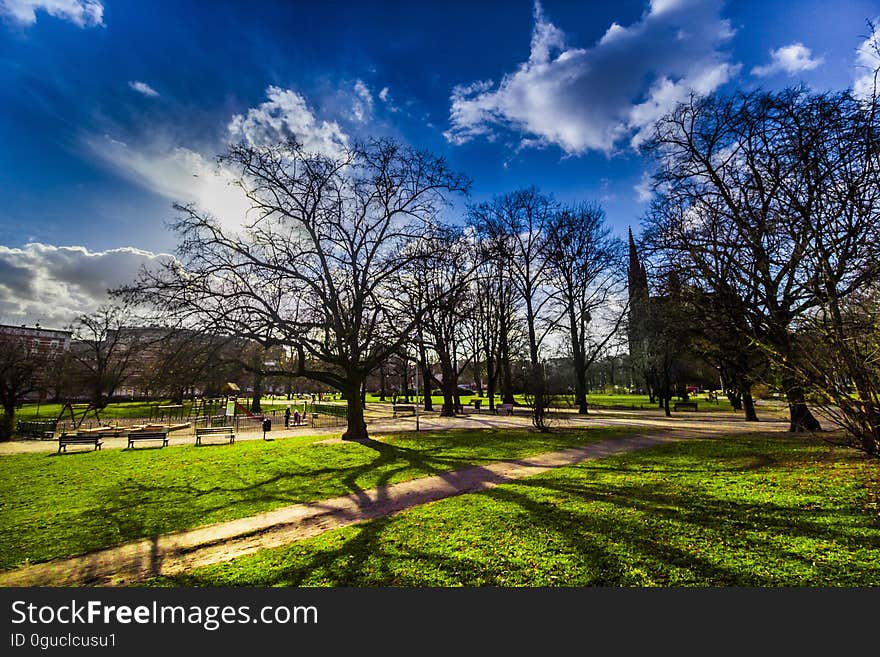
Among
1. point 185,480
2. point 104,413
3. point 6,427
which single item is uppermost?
point 6,427

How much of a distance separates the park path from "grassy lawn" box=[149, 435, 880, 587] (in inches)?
22.9

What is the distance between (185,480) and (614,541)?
419 inches

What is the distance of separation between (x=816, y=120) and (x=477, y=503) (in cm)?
1621

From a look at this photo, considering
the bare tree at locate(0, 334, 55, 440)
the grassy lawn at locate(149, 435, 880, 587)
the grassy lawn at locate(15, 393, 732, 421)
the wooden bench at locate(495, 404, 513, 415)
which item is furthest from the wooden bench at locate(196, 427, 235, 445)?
the wooden bench at locate(495, 404, 513, 415)

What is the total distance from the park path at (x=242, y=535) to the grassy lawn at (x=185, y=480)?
451mm

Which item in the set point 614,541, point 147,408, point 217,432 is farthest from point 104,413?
point 614,541

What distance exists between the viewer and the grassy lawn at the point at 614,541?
4.27 metres

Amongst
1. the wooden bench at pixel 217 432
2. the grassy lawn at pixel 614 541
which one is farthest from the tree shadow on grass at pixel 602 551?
the wooden bench at pixel 217 432

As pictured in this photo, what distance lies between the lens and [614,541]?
517cm

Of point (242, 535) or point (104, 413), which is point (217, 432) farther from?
point (104, 413)

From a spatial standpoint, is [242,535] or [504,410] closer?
[242,535]

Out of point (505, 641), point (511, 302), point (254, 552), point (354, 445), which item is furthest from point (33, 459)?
point (511, 302)

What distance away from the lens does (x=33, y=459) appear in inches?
546

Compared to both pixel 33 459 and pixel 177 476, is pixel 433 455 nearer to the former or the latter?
pixel 177 476
